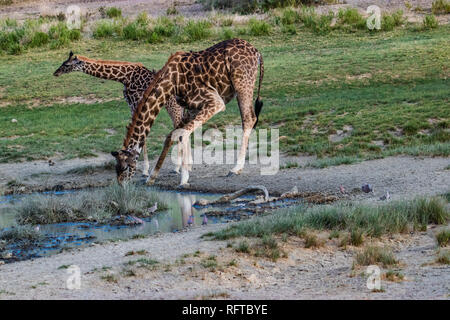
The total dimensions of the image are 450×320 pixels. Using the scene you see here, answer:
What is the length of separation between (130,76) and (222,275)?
652 cm

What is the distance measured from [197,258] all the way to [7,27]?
2145cm

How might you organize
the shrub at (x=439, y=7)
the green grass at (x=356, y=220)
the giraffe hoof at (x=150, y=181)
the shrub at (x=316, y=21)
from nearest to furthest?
the green grass at (x=356, y=220)
the giraffe hoof at (x=150, y=181)
the shrub at (x=316, y=21)
the shrub at (x=439, y=7)

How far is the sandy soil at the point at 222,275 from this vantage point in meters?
6.72

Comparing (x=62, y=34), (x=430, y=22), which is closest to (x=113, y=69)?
(x=62, y=34)

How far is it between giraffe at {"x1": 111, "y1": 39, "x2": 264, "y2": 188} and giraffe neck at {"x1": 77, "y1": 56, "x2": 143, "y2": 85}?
1114 millimetres

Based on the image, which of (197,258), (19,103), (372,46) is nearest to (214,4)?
(372,46)

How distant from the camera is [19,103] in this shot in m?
19.8

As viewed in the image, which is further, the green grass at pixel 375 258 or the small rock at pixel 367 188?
the small rock at pixel 367 188

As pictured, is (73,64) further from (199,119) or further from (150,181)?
(199,119)

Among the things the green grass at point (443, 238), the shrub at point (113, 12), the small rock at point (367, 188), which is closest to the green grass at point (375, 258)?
the green grass at point (443, 238)

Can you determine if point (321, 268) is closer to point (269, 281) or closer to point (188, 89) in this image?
point (269, 281)

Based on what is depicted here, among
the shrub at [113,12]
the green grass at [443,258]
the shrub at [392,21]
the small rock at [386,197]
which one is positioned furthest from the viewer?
the shrub at [113,12]

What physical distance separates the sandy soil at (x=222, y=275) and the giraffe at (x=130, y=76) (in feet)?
15.2

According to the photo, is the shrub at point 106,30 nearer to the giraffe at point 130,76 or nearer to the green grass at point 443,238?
the giraffe at point 130,76
